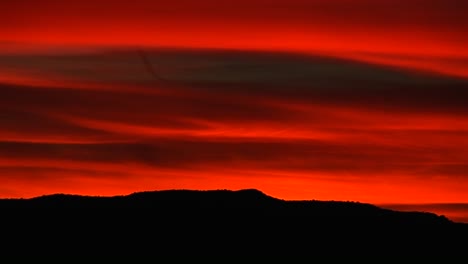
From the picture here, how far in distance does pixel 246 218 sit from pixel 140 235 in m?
5.06

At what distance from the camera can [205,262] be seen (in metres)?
105

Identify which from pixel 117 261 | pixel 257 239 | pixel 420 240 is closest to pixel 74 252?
pixel 117 261

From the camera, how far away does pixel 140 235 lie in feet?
354

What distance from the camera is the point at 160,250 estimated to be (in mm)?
107125

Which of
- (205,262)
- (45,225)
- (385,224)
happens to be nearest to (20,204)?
(45,225)

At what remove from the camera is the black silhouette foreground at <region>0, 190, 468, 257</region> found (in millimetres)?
107250

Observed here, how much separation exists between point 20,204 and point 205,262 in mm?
9623

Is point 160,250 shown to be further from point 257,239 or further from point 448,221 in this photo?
point 448,221

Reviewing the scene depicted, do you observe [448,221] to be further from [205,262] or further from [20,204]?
[20,204]

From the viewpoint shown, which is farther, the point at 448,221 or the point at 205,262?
the point at 448,221

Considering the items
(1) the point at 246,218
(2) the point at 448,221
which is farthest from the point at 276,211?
(2) the point at 448,221

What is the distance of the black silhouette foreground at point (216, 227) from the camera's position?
107250mm

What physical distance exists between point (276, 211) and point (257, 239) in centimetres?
202

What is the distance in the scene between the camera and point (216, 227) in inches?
4294
